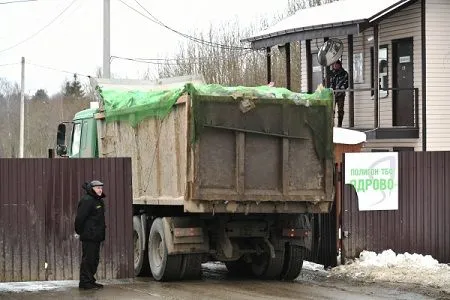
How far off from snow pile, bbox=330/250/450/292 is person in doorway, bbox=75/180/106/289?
14.3 ft

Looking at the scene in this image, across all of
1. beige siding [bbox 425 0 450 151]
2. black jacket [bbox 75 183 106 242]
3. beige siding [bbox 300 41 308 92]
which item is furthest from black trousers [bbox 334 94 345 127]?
black jacket [bbox 75 183 106 242]

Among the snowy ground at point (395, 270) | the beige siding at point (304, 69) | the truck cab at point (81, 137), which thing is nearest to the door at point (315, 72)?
the beige siding at point (304, 69)

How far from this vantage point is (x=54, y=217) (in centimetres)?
1473

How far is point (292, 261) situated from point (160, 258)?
87.5 inches

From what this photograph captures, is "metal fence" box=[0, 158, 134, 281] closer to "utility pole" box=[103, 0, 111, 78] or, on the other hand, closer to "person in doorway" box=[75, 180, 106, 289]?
"person in doorway" box=[75, 180, 106, 289]

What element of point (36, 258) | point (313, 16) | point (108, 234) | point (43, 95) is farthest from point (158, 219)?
point (43, 95)

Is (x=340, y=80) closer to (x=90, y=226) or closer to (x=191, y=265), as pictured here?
(x=191, y=265)

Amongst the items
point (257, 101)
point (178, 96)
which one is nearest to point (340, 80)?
point (257, 101)

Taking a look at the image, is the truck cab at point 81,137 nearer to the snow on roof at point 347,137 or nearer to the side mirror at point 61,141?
the side mirror at point 61,141

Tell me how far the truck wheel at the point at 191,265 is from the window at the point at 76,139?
19.0 ft

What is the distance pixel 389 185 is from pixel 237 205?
3.92m

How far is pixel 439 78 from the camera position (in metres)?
25.1

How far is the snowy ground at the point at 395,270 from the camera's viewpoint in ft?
49.2

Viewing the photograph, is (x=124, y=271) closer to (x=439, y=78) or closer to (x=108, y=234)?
(x=108, y=234)
